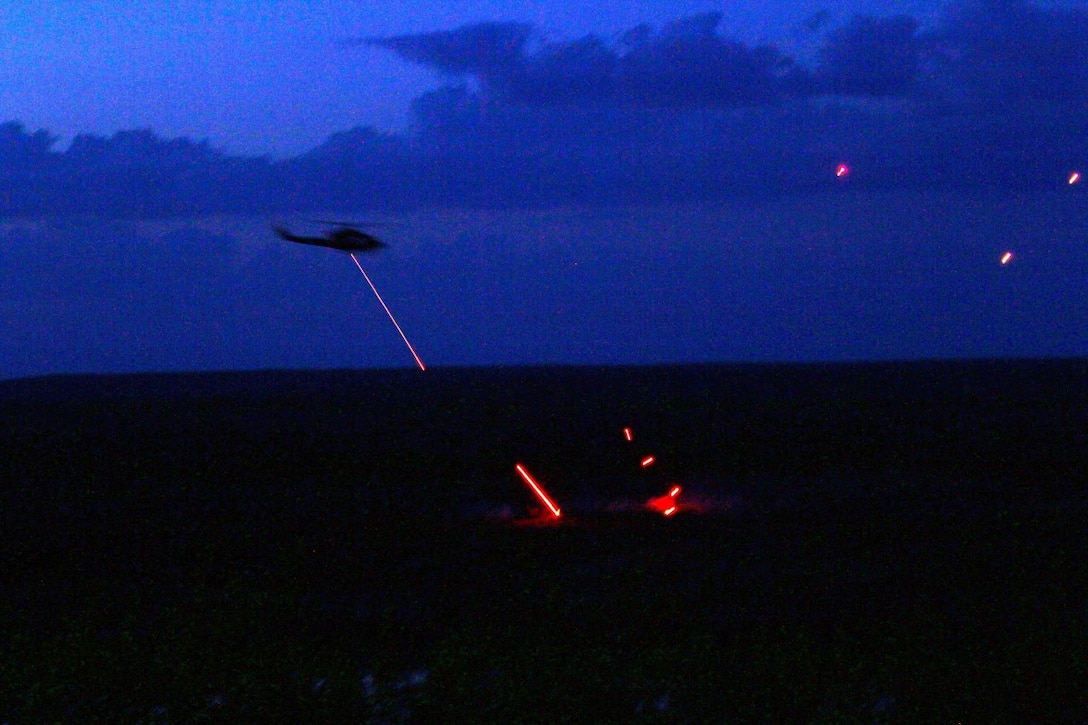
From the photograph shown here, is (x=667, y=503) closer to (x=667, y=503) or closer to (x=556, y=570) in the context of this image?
(x=667, y=503)

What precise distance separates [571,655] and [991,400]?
2233cm

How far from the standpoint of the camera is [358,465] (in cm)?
1997

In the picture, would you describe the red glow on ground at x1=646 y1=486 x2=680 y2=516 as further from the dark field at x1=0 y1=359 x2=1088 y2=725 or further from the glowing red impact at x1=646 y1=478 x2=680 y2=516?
the dark field at x1=0 y1=359 x2=1088 y2=725

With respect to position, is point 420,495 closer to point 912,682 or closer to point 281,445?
point 281,445

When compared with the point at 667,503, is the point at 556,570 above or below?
below

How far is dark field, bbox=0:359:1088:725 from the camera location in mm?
7449

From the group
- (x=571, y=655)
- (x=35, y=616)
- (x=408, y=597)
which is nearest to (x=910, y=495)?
(x=408, y=597)

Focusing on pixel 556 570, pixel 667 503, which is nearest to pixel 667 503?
pixel 667 503

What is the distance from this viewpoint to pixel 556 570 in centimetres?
1153

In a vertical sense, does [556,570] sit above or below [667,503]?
below

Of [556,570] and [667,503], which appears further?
[667,503]

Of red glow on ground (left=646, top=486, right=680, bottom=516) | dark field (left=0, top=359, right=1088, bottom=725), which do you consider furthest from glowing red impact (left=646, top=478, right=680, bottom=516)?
dark field (left=0, top=359, right=1088, bottom=725)

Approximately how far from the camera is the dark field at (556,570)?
745 cm

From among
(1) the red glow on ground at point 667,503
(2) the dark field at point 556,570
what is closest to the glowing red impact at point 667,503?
(1) the red glow on ground at point 667,503
